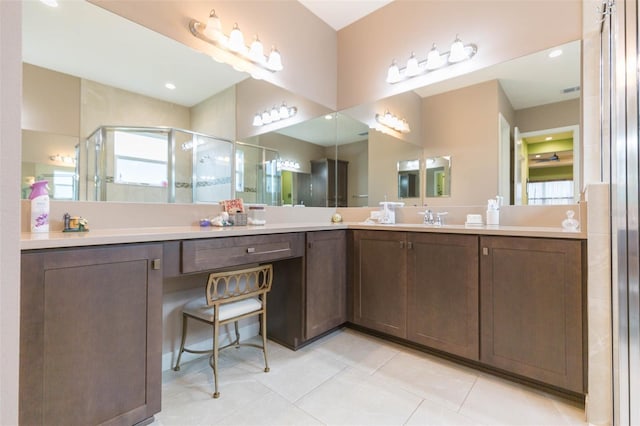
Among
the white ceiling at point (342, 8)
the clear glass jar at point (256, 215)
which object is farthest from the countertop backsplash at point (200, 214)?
the white ceiling at point (342, 8)

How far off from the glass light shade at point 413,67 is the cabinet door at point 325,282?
1.54m

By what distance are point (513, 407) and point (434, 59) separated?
2465mm

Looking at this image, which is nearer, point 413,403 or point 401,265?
point 413,403

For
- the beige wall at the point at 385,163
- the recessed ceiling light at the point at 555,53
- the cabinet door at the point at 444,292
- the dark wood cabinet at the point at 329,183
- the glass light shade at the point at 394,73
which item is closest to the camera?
the cabinet door at the point at 444,292

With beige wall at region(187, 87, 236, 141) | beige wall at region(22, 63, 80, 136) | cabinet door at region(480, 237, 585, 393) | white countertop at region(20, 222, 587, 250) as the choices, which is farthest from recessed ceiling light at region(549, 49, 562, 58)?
beige wall at region(22, 63, 80, 136)

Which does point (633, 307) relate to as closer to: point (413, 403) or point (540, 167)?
point (413, 403)

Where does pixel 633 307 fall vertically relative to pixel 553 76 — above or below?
below

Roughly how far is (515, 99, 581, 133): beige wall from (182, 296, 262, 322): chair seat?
7.47 ft

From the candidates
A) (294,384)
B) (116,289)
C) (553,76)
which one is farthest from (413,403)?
(553,76)

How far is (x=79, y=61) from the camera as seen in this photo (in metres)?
1.53

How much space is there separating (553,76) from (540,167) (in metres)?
0.61

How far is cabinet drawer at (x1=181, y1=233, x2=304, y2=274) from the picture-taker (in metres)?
1.43

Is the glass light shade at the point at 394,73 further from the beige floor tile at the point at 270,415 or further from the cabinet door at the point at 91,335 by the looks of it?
the beige floor tile at the point at 270,415

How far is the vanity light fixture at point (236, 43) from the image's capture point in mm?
2012
